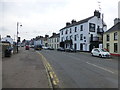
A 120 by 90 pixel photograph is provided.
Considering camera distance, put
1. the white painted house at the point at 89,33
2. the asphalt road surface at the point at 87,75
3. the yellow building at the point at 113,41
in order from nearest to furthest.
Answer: the asphalt road surface at the point at 87,75 < the yellow building at the point at 113,41 < the white painted house at the point at 89,33

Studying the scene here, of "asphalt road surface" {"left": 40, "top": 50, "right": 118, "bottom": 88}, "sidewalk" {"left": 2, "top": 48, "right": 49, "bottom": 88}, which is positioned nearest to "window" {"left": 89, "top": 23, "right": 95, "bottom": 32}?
"asphalt road surface" {"left": 40, "top": 50, "right": 118, "bottom": 88}

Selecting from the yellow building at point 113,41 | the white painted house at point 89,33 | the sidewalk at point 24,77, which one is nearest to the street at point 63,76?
the sidewalk at point 24,77

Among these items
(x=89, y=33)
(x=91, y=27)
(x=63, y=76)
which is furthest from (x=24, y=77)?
(x=91, y=27)

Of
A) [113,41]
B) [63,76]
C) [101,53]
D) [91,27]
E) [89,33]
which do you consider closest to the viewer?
[63,76]

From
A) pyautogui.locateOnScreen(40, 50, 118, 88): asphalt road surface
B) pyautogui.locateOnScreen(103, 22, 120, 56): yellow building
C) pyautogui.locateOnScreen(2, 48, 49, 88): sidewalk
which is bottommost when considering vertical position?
pyautogui.locateOnScreen(40, 50, 118, 88): asphalt road surface

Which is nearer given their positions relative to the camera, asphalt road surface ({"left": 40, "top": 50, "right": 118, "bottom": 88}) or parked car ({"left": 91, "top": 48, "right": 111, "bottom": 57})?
asphalt road surface ({"left": 40, "top": 50, "right": 118, "bottom": 88})

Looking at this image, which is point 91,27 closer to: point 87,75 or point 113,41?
point 113,41

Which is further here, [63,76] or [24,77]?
[63,76]

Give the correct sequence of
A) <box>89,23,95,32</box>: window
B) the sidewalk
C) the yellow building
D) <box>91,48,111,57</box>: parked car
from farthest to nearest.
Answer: <box>89,23,95,32</box>: window
the yellow building
<box>91,48,111,57</box>: parked car
the sidewalk

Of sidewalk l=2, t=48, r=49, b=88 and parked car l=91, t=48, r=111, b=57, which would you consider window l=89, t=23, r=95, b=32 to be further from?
sidewalk l=2, t=48, r=49, b=88

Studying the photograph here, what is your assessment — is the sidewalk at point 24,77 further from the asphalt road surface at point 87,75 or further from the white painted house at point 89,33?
the white painted house at point 89,33

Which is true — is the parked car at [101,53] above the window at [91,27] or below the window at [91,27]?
below

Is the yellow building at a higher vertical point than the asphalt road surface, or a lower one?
higher

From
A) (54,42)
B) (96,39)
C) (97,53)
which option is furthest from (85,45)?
(54,42)
